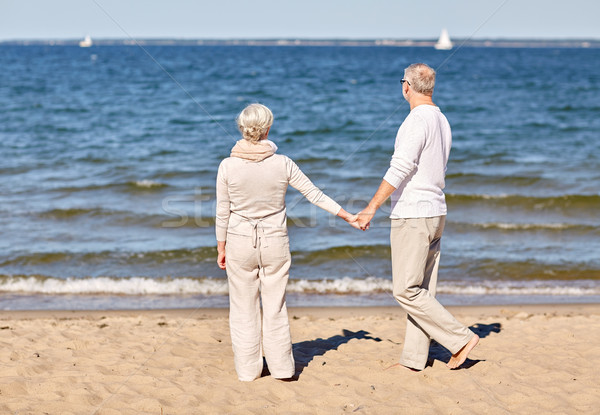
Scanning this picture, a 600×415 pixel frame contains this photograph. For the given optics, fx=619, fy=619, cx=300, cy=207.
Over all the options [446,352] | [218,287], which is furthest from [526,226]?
[446,352]

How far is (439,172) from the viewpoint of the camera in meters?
4.18

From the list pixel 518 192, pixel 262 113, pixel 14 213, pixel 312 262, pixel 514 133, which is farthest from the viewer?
pixel 514 133

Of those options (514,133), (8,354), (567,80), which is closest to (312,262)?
(8,354)

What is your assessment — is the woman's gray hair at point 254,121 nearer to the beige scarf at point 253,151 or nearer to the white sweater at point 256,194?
the beige scarf at point 253,151

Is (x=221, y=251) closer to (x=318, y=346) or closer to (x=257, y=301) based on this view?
(x=257, y=301)

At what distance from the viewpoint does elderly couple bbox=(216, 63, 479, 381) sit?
399cm

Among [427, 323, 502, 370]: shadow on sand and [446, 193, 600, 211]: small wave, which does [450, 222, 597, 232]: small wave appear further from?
[427, 323, 502, 370]: shadow on sand

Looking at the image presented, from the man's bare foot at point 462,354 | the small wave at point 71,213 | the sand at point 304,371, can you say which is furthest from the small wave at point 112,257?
the man's bare foot at point 462,354

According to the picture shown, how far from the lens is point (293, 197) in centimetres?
1202

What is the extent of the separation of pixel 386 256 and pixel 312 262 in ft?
3.61

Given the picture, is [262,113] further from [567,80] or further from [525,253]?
[567,80]

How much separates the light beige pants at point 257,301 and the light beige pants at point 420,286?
2.52ft

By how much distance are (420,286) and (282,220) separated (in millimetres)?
1095

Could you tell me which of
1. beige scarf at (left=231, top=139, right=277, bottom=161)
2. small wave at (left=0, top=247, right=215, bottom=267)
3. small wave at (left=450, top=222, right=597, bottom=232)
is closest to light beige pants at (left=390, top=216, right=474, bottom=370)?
beige scarf at (left=231, top=139, right=277, bottom=161)
